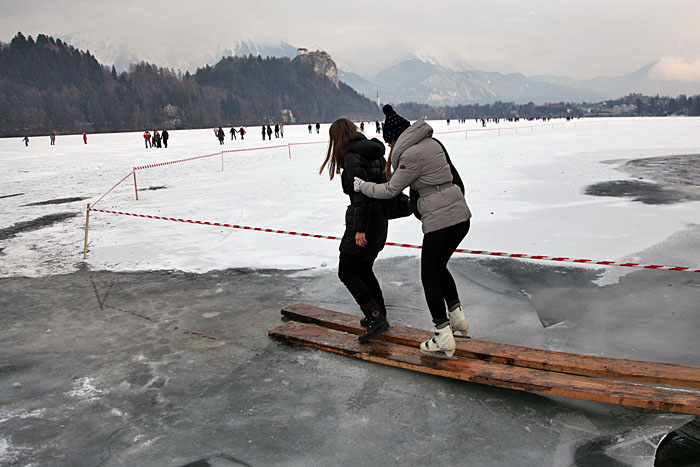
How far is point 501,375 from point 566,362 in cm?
53

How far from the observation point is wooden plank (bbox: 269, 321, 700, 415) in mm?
3271

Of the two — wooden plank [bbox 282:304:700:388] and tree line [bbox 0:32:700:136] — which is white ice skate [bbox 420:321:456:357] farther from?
tree line [bbox 0:32:700:136]

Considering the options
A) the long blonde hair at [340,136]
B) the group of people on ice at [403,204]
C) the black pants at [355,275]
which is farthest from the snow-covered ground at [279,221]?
the long blonde hair at [340,136]

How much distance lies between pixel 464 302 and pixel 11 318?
4.90m

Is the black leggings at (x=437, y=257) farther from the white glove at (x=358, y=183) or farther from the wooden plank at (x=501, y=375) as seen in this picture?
the white glove at (x=358, y=183)

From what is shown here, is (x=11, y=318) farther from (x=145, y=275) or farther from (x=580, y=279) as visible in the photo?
(x=580, y=279)

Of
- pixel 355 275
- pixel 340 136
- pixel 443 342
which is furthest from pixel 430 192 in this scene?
pixel 443 342

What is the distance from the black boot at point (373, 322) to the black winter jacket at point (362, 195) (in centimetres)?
49

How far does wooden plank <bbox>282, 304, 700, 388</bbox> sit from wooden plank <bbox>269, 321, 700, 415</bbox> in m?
0.06

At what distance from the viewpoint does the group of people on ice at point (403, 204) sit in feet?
13.0

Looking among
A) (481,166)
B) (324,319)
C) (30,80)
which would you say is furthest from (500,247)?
(30,80)

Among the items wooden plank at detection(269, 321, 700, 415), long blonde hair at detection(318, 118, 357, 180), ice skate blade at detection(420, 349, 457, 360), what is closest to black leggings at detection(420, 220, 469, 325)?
ice skate blade at detection(420, 349, 457, 360)

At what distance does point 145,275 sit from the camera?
288 inches

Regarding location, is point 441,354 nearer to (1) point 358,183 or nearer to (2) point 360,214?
(2) point 360,214
